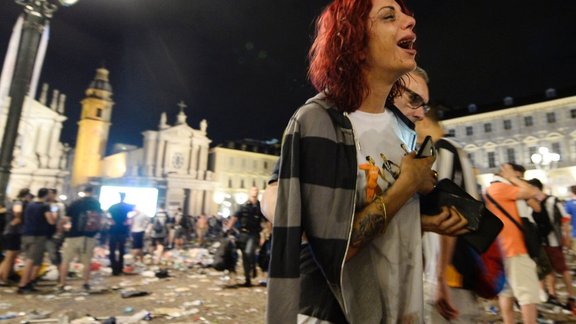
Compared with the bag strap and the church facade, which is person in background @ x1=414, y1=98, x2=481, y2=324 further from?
the church facade

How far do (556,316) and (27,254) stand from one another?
11146mm

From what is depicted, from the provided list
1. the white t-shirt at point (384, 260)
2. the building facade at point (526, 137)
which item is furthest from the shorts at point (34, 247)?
the building facade at point (526, 137)

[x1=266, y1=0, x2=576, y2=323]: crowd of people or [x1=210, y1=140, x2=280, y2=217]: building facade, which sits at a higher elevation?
[x1=210, y1=140, x2=280, y2=217]: building facade

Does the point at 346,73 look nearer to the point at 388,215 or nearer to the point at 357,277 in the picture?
the point at 388,215

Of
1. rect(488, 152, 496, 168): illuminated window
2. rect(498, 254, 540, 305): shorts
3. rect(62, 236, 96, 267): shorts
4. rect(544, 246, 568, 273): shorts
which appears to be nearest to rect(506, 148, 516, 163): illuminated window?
rect(488, 152, 496, 168): illuminated window

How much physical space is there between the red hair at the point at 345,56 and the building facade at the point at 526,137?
40871mm

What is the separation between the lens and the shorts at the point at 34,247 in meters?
Answer: 8.12

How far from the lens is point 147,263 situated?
524 inches

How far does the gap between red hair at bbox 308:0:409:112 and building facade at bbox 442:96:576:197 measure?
40.9 metres

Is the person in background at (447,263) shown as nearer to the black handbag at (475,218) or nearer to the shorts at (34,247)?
the black handbag at (475,218)

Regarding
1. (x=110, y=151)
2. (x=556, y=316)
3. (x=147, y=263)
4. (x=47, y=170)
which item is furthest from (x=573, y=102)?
(x=110, y=151)

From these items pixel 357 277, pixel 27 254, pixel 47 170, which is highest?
pixel 47 170

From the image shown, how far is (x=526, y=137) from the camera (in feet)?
143

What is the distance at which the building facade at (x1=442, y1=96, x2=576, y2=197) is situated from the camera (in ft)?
133
